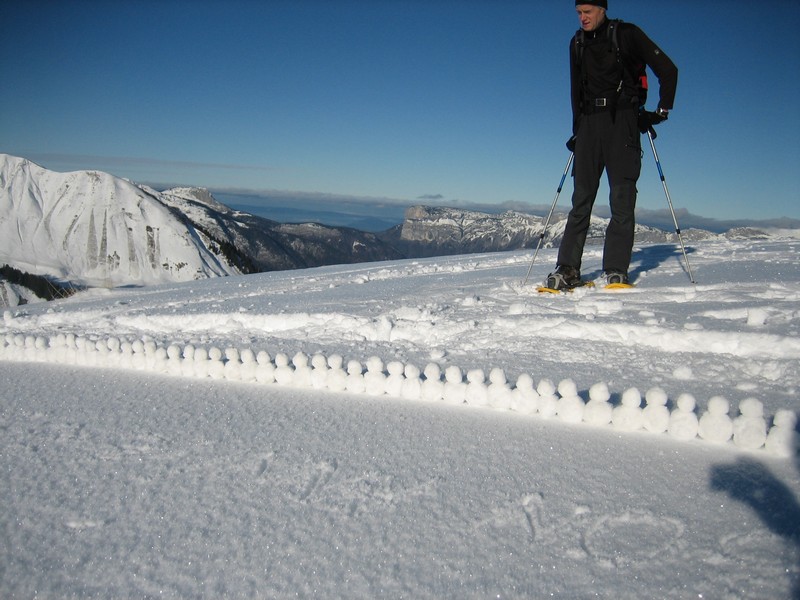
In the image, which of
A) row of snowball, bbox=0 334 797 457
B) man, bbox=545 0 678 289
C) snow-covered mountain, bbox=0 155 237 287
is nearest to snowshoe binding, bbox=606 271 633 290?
man, bbox=545 0 678 289

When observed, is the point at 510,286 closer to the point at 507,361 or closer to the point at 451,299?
the point at 451,299

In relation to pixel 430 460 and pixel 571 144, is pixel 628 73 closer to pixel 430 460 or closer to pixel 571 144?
pixel 571 144

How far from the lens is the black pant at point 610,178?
5.71 metres

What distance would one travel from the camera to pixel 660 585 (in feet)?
5.80

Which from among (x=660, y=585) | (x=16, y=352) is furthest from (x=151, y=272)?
(x=660, y=585)

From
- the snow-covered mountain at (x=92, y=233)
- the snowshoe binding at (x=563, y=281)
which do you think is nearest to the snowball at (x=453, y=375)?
the snowshoe binding at (x=563, y=281)

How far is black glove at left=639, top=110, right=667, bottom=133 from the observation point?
559cm

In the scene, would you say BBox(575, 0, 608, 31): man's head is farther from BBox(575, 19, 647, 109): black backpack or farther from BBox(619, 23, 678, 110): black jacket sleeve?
BBox(619, 23, 678, 110): black jacket sleeve

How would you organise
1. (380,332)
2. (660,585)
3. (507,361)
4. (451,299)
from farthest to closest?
(451,299)
(380,332)
(507,361)
(660,585)

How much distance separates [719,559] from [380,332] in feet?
12.1

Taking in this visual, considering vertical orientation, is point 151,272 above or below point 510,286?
below

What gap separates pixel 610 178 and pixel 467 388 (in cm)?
380

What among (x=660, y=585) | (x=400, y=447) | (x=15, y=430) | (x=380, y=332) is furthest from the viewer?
(x=380, y=332)

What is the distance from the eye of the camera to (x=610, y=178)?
586cm
